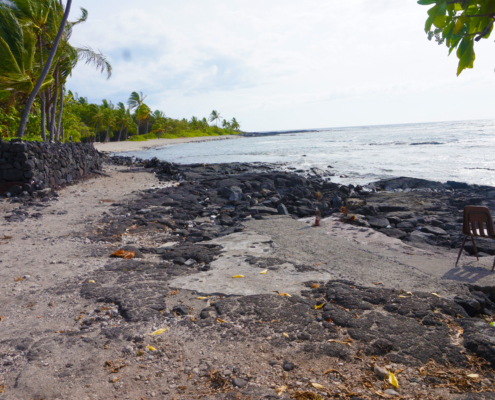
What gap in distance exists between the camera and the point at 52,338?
9.73 ft

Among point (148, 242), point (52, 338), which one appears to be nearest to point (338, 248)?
point (148, 242)

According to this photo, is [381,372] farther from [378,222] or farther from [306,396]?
[378,222]

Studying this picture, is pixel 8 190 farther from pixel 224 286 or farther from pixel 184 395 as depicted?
pixel 184 395

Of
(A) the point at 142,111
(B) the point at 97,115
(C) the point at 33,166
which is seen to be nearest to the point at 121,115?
(A) the point at 142,111

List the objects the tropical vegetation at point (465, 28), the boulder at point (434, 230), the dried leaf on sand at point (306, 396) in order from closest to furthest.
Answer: the tropical vegetation at point (465, 28)
the dried leaf on sand at point (306, 396)
the boulder at point (434, 230)

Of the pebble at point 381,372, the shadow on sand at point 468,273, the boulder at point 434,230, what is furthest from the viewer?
the boulder at point 434,230

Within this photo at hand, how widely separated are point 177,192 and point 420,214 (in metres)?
7.75

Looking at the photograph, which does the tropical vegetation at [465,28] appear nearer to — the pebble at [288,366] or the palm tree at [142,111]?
the pebble at [288,366]

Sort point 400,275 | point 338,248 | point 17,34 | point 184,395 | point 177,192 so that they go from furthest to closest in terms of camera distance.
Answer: point 17,34, point 177,192, point 338,248, point 400,275, point 184,395

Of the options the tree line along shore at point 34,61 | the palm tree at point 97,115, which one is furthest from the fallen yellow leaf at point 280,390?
the palm tree at point 97,115

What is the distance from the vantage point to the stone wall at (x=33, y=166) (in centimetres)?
930

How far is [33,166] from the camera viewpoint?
965 centimetres

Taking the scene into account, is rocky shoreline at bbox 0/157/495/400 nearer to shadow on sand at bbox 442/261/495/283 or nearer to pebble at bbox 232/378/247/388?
pebble at bbox 232/378/247/388

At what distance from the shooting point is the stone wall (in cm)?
930
